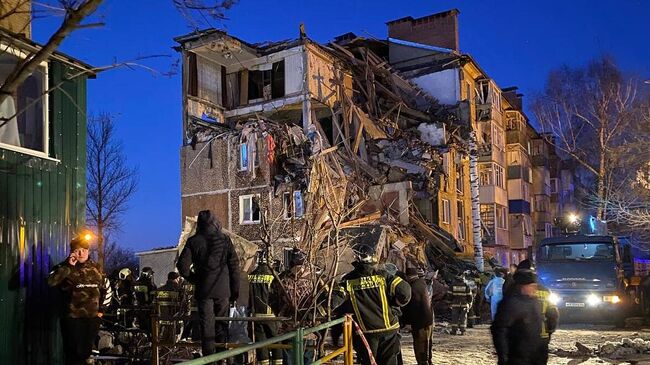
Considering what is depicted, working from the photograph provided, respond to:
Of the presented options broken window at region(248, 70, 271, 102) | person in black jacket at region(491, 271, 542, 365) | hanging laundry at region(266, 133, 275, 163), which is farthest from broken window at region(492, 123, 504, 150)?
person in black jacket at region(491, 271, 542, 365)

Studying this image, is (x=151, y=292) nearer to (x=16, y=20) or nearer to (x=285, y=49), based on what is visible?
(x=16, y=20)

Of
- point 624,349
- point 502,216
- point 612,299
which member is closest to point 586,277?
point 612,299

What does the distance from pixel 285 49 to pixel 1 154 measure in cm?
2382

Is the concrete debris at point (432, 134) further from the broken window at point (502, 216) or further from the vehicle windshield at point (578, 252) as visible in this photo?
the vehicle windshield at point (578, 252)

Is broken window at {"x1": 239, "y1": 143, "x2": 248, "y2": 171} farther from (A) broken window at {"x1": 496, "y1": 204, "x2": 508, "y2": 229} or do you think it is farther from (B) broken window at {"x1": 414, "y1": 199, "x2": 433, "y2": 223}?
(A) broken window at {"x1": 496, "y1": 204, "x2": 508, "y2": 229}

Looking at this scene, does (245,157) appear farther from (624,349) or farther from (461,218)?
(624,349)

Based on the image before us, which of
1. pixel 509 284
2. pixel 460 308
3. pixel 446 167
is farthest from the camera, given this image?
pixel 446 167

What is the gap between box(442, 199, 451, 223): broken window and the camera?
33331 mm

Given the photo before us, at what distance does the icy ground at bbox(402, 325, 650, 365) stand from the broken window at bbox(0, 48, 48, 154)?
785cm

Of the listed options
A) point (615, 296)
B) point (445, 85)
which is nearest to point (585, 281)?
point (615, 296)

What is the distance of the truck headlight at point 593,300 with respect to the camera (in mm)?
18938

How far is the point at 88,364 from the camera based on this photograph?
7.38 metres

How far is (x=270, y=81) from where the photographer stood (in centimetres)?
3092

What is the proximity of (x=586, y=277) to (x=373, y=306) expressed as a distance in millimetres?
13844
